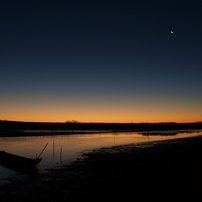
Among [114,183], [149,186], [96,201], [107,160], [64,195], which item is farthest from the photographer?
[107,160]

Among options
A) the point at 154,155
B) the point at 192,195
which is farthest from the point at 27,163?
the point at 192,195

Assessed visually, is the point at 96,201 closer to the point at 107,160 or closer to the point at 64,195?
the point at 64,195

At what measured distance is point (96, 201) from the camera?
13.4 metres

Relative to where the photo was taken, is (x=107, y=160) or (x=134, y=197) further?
(x=107, y=160)

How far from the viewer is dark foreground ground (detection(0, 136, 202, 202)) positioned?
46.7 ft

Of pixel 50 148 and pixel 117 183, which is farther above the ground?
pixel 50 148

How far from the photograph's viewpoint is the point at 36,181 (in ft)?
61.8

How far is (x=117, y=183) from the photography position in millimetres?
17266

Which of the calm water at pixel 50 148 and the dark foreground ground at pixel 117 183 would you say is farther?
the calm water at pixel 50 148

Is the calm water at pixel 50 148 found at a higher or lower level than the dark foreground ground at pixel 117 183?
higher

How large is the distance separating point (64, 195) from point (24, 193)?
9.84 ft

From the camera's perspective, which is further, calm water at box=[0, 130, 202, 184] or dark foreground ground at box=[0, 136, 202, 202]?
calm water at box=[0, 130, 202, 184]

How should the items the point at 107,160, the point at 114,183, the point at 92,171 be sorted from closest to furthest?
1. the point at 114,183
2. the point at 92,171
3. the point at 107,160

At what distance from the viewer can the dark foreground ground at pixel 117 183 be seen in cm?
1423
